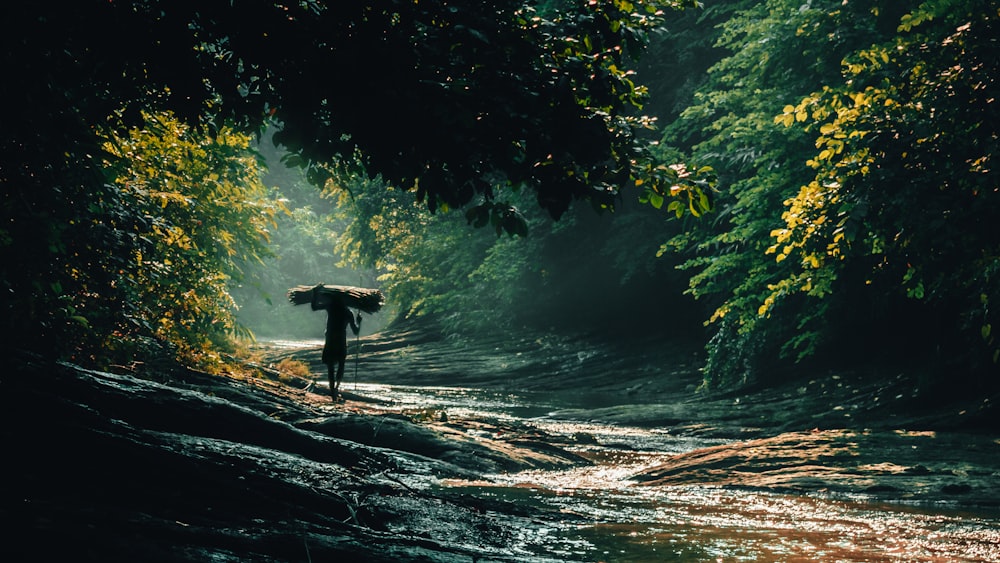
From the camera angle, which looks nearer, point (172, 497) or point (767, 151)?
point (172, 497)

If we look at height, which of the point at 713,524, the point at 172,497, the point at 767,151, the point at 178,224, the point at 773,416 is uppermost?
the point at 767,151

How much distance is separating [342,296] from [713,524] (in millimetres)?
5896

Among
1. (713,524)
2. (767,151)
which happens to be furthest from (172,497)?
(767,151)

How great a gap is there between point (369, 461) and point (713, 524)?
3.65 metres

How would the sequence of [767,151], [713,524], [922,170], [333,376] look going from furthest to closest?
1. [767,151]
2. [922,170]
3. [713,524]
4. [333,376]

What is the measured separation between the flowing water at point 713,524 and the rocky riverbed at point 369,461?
0.12m

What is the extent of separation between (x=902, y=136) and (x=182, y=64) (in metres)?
10.2

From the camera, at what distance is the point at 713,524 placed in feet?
24.3

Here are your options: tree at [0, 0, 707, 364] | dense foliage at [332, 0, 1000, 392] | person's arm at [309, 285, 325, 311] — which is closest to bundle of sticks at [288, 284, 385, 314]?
person's arm at [309, 285, 325, 311]

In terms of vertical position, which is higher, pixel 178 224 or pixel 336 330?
pixel 178 224

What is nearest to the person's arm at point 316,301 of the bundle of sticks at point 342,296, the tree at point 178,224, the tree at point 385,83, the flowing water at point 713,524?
the bundle of sticks at point 342,296

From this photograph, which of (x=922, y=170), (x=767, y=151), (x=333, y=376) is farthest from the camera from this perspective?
(x=767, y=151)

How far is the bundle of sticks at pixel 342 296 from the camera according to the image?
2.42 meters

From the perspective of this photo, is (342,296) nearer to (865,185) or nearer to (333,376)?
(333,376)
